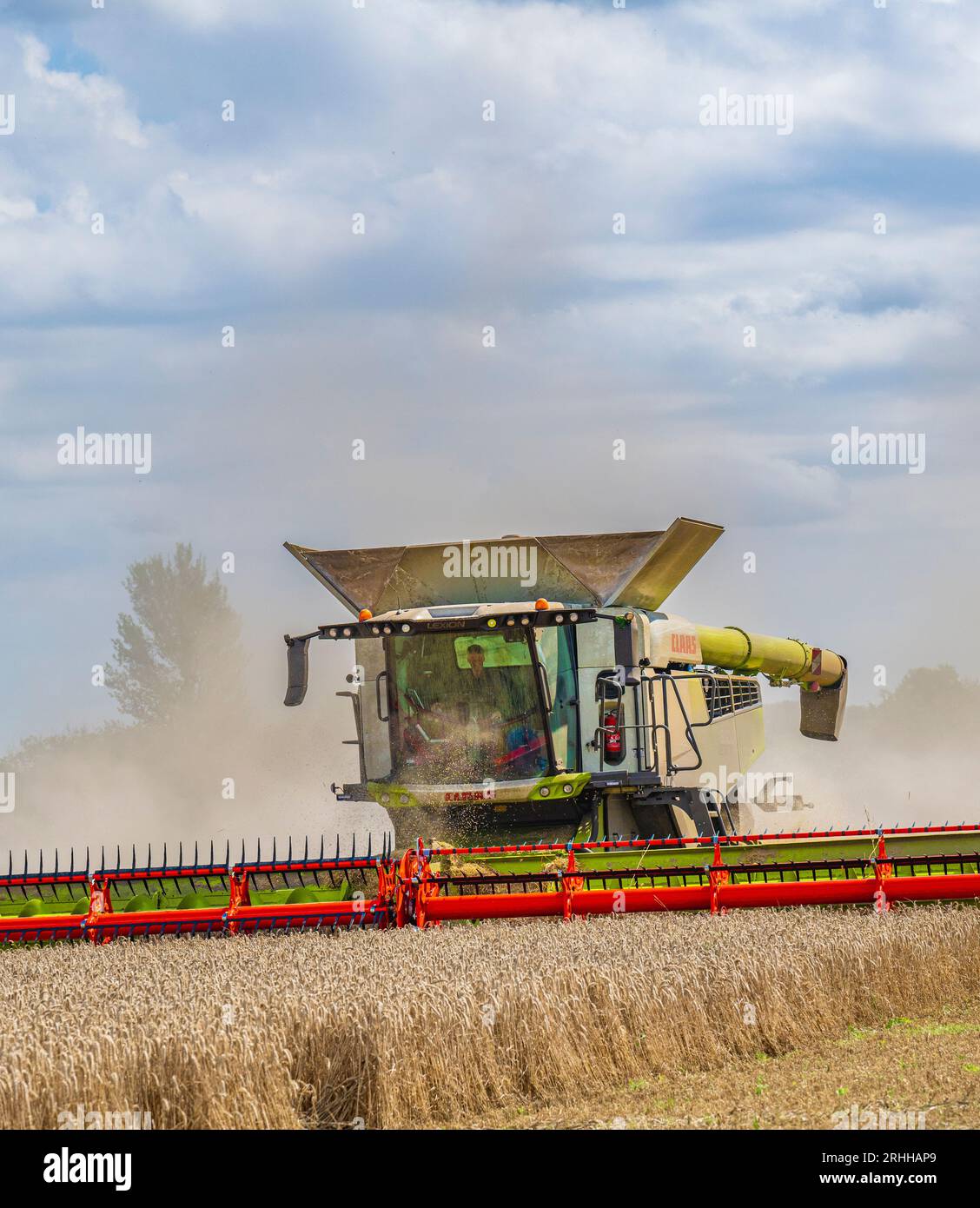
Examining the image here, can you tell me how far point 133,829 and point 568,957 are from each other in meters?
18.9

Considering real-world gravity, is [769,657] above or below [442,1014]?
above

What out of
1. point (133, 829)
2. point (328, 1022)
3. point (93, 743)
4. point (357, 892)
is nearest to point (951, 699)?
point (93, 743)

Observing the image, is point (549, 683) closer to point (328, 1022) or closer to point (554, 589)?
point (554, 589)

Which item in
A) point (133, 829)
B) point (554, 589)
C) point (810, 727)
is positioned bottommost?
point (133, 829)

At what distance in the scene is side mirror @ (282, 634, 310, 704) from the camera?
1070 cm

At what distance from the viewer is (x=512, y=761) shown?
1065cm

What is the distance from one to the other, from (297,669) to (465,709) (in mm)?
1310

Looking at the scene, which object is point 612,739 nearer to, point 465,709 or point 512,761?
point 512,761

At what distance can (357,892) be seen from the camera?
348 inches
